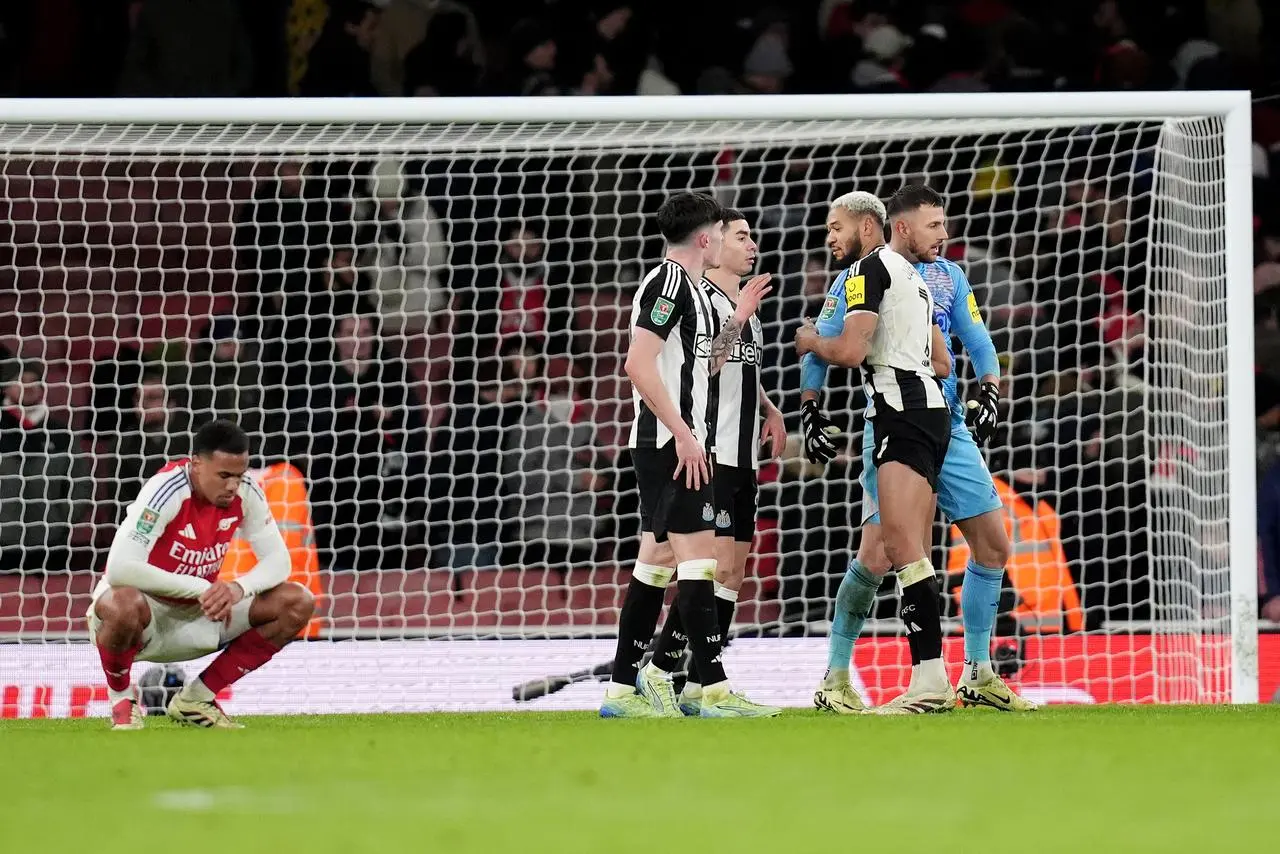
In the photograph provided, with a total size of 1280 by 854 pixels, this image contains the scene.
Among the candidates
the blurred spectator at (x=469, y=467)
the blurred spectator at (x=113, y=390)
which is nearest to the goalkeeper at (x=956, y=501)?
the blurred spectator at (x=469, y=467)

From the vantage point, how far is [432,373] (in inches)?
378

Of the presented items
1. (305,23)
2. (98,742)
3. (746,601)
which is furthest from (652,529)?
(305,23)

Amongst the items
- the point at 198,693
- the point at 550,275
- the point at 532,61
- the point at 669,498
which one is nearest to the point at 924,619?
the point at 669,498

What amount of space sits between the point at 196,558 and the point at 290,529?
2131 mm

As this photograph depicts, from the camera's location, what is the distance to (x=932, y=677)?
19.2 feet

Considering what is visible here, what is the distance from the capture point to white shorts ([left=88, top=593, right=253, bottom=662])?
6.02m

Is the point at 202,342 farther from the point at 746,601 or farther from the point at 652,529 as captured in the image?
the point at 652,529

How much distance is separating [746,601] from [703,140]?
6.98 feet

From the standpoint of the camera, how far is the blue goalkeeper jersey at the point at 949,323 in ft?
20.2

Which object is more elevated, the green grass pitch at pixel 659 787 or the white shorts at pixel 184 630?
the white shorts at pixel 184 630

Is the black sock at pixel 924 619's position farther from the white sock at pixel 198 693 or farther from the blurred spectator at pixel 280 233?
the blurred spectator at pixel 280 233

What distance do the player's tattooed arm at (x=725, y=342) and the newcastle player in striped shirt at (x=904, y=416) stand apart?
27 centimetres

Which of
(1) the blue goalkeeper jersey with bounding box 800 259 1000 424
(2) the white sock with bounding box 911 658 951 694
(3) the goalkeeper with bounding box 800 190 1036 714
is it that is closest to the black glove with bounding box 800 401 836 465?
(3) the goalkeeper with bounding box 800 190 1036 714

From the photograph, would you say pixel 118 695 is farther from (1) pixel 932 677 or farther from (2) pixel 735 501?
(1) pixel 932 677
